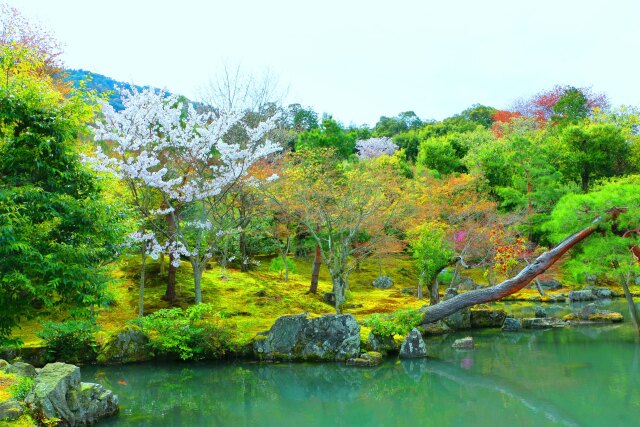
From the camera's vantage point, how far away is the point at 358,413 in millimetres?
8703

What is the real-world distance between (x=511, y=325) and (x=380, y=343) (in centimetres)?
598

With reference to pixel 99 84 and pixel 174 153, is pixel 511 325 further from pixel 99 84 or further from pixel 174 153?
pixel 99 84

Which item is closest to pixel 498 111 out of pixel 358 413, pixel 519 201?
pixel 519 201

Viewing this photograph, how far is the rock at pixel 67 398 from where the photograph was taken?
295 inches

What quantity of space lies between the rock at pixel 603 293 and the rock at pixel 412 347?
16087 millimetres

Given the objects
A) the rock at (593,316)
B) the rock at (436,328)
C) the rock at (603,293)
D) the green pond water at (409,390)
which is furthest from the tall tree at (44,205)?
the rock at (603,293)

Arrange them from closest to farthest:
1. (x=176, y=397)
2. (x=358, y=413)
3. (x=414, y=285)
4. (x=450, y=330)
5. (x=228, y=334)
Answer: (x=358, y=413)
(x=176, y=397)
(x=228, y=334)
(x=450, y=330)
(x=414, y=285)

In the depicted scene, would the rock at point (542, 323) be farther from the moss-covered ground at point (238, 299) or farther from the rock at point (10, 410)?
the rock at point (10, 410)

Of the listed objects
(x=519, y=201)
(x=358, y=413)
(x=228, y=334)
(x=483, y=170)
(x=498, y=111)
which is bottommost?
(x=358, y=413)

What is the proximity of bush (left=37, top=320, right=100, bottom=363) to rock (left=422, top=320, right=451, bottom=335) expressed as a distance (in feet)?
33.2

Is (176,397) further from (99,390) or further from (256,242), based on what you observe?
(256,242)

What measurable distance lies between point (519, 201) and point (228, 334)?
→ 17.3 metres

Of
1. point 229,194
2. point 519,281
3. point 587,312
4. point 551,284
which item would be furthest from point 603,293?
point 229,194

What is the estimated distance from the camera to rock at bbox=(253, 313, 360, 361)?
1266 centimetres
